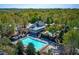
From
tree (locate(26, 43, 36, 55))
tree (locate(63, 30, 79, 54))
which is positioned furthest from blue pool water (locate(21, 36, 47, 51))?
tree (locate(63, 30, 79, 54))

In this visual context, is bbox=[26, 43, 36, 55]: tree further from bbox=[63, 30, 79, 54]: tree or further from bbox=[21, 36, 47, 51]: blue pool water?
bbox=[63, 30, 79, 54]: tree

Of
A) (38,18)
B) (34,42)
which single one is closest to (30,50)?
(34,42)

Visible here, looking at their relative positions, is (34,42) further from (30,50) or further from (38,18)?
(38,18)

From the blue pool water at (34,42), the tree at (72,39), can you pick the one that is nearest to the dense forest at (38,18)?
the tree at (72,39)

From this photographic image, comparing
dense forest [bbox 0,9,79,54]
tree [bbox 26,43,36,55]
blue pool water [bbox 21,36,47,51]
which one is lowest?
tree [bbox 26,43,36,55]

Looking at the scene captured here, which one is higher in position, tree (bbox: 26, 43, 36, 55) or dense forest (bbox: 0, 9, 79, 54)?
dense forest (bbox: 0, 9, 79, 54)

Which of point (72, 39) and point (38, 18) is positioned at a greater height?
point (38, 18)

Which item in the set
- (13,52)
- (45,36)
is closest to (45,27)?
(45,36)
